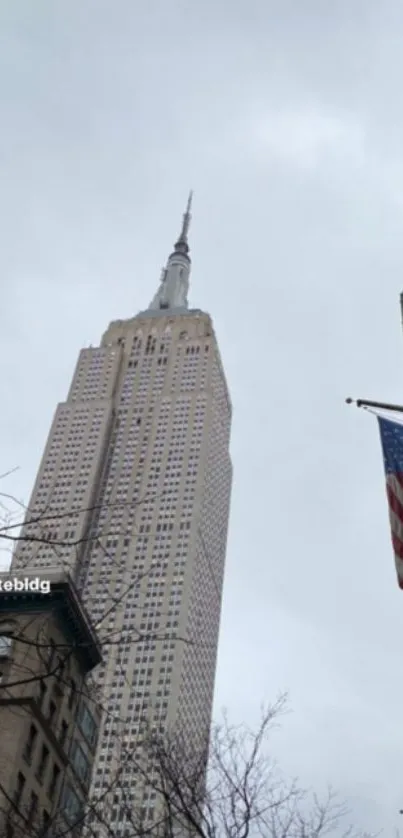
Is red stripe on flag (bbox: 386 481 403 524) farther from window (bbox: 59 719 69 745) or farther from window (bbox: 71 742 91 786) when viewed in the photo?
window (bbox: 71 742 91 786)

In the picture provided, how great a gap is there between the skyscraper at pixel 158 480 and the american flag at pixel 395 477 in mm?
93127

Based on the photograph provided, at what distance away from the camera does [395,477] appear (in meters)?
21.1

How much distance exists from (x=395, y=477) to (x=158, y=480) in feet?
428

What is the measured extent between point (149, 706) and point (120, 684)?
251 inches

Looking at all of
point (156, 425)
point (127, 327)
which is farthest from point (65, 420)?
point (127, 327)

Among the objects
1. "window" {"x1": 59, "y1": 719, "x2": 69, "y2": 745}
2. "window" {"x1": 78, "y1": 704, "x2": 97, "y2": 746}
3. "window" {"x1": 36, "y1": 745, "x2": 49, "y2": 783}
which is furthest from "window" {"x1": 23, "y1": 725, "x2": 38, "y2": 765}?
"window" {"x1": 78, "y1": 704, "x2": 97, "y2": 746}

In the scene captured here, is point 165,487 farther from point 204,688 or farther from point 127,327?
point 127,327

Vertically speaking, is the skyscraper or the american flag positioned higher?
the skyscraper

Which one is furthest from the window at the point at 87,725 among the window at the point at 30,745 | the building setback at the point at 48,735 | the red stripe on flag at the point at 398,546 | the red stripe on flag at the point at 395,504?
the red stripe on flag at the point at 398,546

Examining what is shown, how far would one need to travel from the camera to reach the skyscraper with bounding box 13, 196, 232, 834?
126 meters

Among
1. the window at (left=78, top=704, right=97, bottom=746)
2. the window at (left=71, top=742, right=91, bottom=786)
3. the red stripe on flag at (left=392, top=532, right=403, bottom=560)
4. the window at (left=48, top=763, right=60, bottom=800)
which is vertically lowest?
the red stripe on flag at (left=392, top=532, right=403, bottom=560)

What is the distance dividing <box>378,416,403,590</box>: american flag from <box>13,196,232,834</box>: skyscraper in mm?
93127

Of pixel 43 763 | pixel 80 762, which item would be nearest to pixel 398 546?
pixel 43 763

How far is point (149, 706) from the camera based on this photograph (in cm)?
11438
